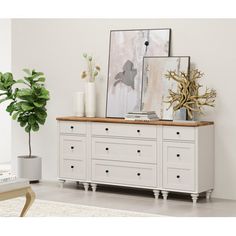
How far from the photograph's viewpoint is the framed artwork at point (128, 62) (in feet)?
21.9

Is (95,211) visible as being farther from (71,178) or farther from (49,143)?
(49,143)

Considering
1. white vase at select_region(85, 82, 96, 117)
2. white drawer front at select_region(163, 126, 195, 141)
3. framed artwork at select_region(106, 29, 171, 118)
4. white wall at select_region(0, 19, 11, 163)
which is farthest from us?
white wall at select_region(0, 19, 11, 163)

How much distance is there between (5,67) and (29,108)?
2669mm

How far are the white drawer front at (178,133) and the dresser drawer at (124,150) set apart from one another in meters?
0.19

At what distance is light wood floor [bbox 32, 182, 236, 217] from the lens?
225 inches

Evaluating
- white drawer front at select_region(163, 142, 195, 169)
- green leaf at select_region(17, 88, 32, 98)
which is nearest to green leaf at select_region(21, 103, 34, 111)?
green leaf at select_region(17, 88, 32, 98)

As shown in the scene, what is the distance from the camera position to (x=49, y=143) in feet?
25.1

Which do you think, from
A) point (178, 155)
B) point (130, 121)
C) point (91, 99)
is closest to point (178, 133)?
point (178, 155)

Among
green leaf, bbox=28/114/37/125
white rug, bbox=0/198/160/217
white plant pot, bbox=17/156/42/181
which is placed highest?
green leaf, bbox=28/114/37/125

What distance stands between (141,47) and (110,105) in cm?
78

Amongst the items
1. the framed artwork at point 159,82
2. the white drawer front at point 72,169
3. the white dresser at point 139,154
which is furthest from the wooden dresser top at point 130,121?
the white drawer front at point 72,169

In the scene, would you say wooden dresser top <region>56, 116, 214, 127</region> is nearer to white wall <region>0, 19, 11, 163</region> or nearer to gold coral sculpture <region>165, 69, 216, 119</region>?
gold coral sculpture <region>165, 69, 216, 119</region>

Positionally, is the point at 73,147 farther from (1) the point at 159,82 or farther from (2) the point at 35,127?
(1) the point at 159,82

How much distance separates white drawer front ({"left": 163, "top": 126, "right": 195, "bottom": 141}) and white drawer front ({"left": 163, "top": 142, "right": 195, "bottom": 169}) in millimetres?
62
